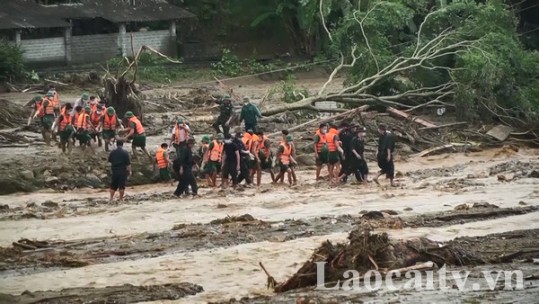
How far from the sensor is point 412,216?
24.0 meters

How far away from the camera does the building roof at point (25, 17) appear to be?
44344 mm

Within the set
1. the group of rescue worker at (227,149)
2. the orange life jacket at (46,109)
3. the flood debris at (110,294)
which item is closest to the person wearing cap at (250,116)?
the group of rescue worker at (227,149)

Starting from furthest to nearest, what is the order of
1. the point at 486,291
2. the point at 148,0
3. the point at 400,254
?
the point at 148,0 < the point at 400,254 < the point at 486,291

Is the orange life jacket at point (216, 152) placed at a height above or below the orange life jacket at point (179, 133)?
below

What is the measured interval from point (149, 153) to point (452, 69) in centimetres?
932

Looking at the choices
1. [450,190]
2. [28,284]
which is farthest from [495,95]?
[28,284]

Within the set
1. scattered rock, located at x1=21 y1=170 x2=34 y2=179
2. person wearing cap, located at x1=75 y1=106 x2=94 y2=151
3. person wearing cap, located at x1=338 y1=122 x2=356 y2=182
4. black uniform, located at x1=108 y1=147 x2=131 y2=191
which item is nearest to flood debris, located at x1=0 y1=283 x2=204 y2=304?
black uniform, located at x1=108 y1=147 x2=131 y2=191

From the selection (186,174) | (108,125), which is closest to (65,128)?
(108,125)

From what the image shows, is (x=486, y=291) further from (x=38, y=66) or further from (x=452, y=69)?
(x=38, y=66)

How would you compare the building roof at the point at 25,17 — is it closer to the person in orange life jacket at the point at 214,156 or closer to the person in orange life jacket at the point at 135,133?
the person in orange life jacket at the point at 135,133

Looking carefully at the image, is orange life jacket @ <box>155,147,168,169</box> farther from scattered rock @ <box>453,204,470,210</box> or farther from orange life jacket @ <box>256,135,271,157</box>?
scattered rock @ <box>453,204,470,210</box>

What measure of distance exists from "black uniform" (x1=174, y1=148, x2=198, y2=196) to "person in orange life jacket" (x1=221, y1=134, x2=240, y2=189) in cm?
115

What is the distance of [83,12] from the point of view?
46938 mm

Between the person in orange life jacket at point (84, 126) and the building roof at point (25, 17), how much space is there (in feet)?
44.9
